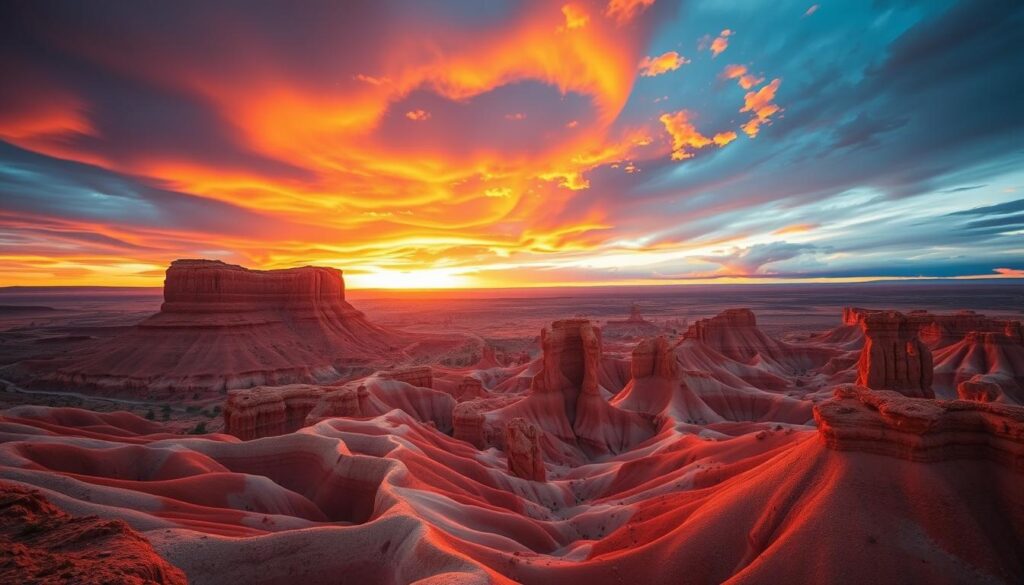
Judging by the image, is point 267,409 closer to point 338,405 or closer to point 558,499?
point 338,405

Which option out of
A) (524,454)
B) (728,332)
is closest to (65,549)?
(524,454)

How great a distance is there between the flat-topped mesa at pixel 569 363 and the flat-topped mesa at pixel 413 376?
488 inches

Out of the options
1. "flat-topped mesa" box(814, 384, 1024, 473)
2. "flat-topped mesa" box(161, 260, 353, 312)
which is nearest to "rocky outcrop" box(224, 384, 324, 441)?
"flat-topped mesa" box(814, 384, 1024, 473)

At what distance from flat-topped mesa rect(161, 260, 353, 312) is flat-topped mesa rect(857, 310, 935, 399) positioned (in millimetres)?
89890

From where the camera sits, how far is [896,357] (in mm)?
34594

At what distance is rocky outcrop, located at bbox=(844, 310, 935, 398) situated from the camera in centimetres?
3416

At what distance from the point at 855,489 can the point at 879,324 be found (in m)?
29.4

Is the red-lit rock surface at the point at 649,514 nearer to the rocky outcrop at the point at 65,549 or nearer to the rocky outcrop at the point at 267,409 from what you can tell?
the rocky outcrop at the point at 65,549

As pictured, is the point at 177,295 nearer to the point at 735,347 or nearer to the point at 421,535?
the point at 421,535

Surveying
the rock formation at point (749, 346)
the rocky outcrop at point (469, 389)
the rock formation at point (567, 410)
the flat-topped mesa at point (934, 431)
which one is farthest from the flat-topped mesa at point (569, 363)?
the flat-topped mesa at point (934, 431)

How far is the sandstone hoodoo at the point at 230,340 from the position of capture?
64000 mm

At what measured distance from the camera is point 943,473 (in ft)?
43.1

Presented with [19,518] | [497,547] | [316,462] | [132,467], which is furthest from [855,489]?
[132,467]

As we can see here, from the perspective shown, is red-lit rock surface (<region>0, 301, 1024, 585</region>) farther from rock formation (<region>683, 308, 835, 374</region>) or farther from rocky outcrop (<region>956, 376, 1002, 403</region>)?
rock formation (<region>683, 308, 835, 374</region>)
